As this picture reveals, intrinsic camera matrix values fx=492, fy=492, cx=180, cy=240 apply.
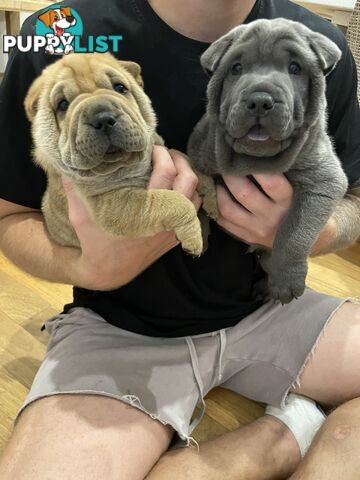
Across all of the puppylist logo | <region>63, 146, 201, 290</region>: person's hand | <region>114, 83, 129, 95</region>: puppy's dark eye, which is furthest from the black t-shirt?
<region>114, 83, 129, 95</region>: puppy's dark eye

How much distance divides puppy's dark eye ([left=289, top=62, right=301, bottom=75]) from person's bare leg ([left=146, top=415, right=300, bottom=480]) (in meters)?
1.03

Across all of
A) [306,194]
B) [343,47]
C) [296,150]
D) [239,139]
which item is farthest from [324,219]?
[343,47]

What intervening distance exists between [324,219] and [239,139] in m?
0.33

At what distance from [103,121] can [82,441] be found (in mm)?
796

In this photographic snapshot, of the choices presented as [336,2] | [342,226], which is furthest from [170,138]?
[336,2]

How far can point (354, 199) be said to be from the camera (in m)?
1.61

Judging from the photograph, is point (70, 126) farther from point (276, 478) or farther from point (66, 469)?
point (276, 478)

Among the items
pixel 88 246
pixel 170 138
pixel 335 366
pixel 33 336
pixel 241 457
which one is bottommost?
pixel 33 336

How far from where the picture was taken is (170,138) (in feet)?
4.36

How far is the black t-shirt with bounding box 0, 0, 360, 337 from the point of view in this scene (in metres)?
1.26

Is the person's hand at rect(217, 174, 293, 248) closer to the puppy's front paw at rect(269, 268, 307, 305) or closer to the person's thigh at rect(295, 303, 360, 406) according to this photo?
the puppy's front paw at rect(269, 268, 307, 305)

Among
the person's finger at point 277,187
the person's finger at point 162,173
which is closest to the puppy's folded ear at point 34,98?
the person's finger at point 162,173

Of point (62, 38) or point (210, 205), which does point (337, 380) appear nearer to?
point (210, 205)

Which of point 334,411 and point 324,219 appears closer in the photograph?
point 324,219
